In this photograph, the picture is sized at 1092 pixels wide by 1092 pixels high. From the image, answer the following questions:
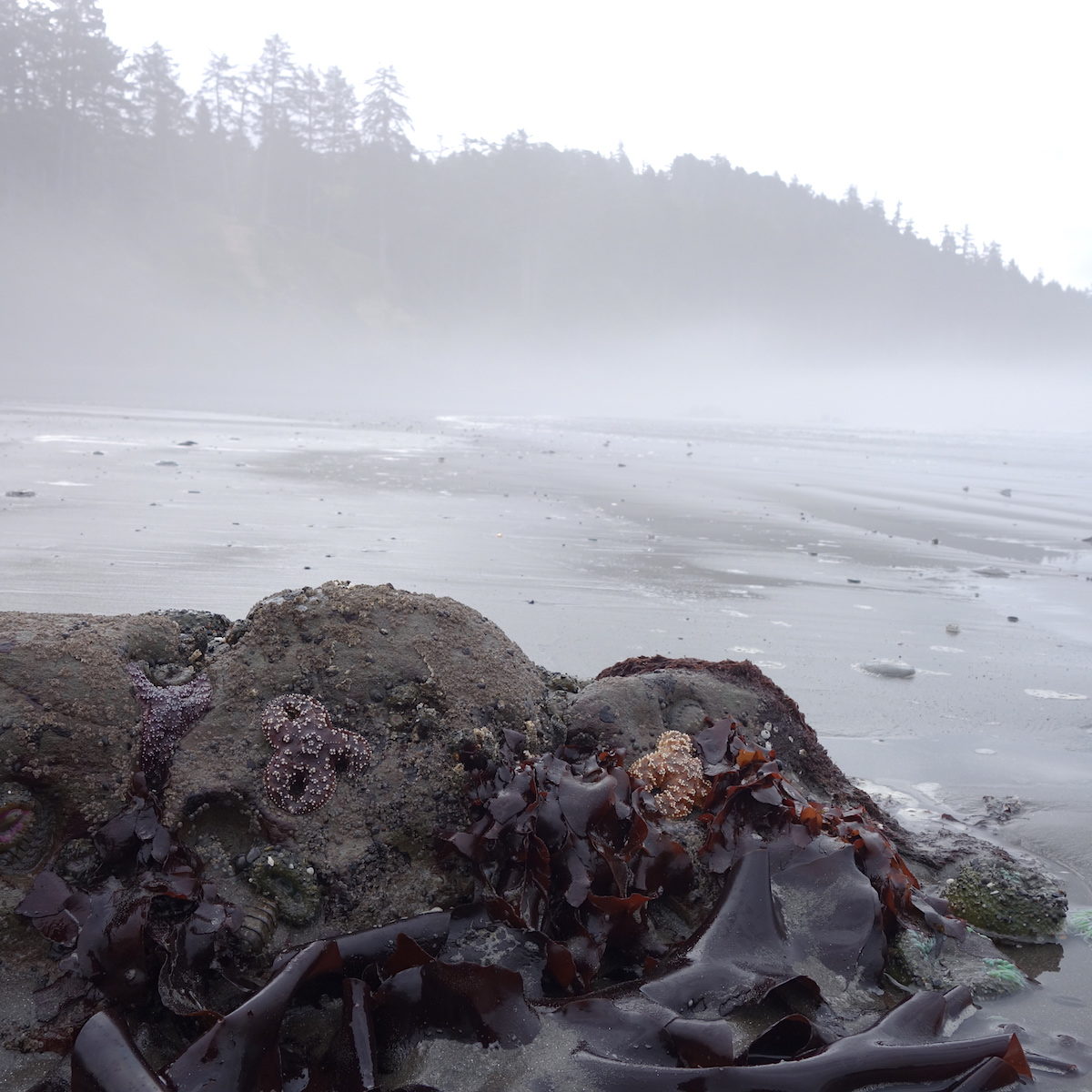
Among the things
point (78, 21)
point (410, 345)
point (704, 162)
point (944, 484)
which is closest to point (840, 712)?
point (944, 484)

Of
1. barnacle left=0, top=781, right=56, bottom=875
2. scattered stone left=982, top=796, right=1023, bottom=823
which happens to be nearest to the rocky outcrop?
barnacle left=0, top=781, right=56, bottom=875

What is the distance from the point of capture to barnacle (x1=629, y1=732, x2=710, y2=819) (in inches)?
93.8

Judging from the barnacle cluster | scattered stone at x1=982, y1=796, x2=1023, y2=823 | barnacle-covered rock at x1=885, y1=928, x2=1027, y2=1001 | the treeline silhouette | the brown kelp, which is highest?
the treeline silhouette

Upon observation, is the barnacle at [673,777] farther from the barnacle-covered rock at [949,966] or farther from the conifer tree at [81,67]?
the conifer tree at [81,67]

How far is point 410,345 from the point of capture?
158 feet

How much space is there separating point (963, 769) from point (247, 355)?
41366 millimetres

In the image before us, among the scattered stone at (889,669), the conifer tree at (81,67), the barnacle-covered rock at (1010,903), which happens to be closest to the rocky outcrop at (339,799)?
the barnacle-covered rock at (1010,903)

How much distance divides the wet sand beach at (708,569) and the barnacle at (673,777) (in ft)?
2.85

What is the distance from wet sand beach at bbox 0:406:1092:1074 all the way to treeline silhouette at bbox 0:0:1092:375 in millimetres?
35335

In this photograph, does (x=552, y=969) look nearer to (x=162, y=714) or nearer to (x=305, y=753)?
(x=305, y=753)

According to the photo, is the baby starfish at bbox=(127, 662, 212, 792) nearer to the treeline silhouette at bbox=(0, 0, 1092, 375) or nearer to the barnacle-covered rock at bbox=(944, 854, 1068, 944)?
the barnacle-covered rock at bbox=(944, 854, 1068, 944)

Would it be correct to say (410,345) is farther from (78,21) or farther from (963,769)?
(963,769)

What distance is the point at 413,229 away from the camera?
6072 cm

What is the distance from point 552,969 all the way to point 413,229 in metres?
63.6
